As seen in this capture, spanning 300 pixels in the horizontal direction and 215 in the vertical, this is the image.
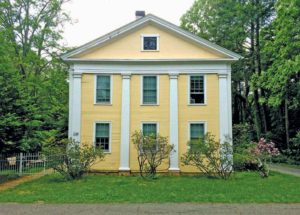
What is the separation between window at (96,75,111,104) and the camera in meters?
17.4

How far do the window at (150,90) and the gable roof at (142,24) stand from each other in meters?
2.92

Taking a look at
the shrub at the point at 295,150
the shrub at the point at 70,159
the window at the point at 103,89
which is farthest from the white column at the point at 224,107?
the shrub at the point at 295,150

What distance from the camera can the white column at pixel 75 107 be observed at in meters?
17.0

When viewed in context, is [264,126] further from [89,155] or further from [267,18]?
[89,155]

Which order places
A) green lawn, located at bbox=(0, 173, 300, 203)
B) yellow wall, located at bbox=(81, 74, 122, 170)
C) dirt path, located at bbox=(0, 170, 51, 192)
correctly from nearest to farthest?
green lawn, located at bbox=(0, 173, 300, 203)
dirt path, located at bbox=(0, 170, 51, 192)
yellow wall, located at bbox=(81, 74, 122, 170)

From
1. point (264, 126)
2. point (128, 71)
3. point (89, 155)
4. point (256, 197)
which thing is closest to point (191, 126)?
point (128, 71)

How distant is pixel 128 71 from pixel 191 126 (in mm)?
4685

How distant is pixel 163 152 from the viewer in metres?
15.4

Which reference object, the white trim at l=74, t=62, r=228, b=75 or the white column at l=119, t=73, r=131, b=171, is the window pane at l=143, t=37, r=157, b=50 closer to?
the white trim at l=74, t=62, r=228, b=75

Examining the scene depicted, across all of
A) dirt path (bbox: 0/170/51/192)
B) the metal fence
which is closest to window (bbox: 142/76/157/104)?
the metal fence

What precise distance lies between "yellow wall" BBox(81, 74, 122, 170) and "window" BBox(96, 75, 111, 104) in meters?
A: 0.28

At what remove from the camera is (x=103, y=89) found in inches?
688

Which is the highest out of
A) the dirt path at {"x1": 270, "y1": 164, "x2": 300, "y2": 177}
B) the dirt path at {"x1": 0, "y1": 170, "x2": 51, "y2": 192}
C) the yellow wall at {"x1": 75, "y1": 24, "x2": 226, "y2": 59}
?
the yellow wall at {"x1": 75, "y1": 24, "x2": 226, "y2": 59}

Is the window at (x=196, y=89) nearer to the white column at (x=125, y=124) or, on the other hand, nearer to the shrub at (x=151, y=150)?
the shrub at (x=151, y=150)
